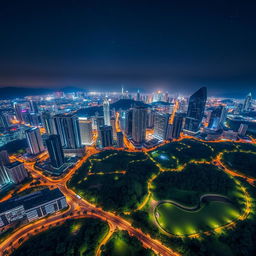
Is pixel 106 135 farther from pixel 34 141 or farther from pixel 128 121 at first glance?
pixel 34 141

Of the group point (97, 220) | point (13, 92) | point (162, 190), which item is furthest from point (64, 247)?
point (13, 92)

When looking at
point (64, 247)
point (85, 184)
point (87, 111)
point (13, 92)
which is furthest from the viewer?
point (13, 92)

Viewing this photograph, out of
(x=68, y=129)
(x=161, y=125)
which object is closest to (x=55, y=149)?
(x=68, y=129)

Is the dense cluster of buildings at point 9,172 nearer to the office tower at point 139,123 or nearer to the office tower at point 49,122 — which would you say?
the office tower at point 49,122

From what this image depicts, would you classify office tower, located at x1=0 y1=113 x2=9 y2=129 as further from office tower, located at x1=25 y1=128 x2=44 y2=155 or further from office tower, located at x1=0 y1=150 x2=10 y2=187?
office tower, located at x1=0 y1=150 x2=10 y2=187

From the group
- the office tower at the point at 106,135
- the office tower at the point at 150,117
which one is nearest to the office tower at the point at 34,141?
the office tower at the point at 106,135

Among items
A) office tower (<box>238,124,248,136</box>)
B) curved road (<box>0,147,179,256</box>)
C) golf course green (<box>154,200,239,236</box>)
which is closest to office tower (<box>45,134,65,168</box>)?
curved road (<box>0,147,179,256</box>)

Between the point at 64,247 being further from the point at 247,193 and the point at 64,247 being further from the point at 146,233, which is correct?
the point at 247,193
